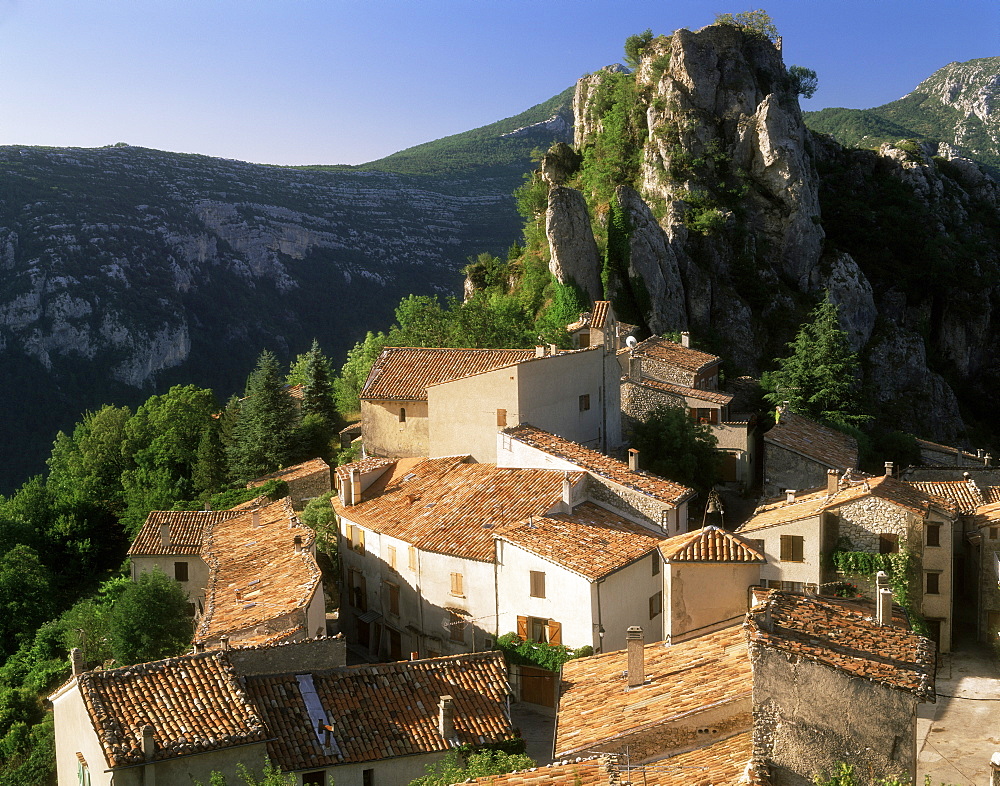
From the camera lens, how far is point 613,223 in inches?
2063

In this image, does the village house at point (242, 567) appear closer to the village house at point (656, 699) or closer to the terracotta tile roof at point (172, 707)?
the terracotta tile roof at point (172, 707)

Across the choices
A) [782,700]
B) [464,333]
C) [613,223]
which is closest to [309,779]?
[782,700]

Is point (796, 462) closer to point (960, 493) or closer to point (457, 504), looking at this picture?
point (960, 493)

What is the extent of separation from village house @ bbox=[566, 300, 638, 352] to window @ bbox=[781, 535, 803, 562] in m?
12.1

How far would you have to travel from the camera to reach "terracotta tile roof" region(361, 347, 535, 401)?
36031 mm

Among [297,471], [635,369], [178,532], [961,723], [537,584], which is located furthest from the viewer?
[635,369]

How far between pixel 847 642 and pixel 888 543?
15.9 meters

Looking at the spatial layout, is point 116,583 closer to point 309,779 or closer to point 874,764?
point 309,779

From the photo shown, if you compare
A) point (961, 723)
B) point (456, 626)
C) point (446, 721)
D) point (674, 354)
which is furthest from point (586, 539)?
point (674, 354)

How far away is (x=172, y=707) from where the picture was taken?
16.4 meters

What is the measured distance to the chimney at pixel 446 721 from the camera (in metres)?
18.0

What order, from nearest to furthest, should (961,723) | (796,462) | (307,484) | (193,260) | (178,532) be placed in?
(961,723), (178,532), (796,462), (307,484), (193,260)

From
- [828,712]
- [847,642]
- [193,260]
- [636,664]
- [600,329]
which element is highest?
[193,260]

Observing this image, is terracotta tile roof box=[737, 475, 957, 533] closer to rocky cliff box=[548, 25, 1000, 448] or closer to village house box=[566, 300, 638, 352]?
village house box=[566, 300, 638, 352]
